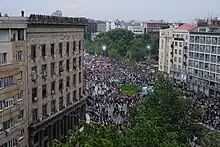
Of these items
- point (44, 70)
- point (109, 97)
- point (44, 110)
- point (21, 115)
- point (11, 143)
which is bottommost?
point (109, 97)

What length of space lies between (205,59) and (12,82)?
57.4m

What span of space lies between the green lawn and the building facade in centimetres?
2797

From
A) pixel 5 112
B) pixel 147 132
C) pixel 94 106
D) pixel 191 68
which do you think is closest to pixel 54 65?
pixel 5 112

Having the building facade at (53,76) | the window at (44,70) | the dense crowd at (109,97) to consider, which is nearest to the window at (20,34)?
the building facade at (53,76)

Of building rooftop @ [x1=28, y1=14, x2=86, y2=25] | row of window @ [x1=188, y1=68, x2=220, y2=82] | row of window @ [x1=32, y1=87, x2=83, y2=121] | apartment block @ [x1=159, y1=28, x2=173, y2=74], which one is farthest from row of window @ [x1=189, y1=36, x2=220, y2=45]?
row of window @ [x1=32, y1=87, x2=83, y2=121]

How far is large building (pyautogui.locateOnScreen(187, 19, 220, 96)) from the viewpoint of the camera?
260ft

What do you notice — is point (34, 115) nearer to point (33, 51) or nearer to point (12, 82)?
point (12, 82)

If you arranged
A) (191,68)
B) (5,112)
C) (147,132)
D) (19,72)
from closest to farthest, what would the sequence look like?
(147,132) < (5,112) < (19,72) < (191,68)

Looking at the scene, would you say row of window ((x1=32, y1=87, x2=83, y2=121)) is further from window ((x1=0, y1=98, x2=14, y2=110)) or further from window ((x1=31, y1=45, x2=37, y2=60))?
window ((x1=31, y1=45, x2=37, y2=60))

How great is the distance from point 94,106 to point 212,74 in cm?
2827

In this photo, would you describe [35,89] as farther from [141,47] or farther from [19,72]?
[141,47]

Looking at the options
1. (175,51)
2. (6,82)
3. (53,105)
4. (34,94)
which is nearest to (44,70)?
(34,94)

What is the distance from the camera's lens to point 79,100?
48.3 m

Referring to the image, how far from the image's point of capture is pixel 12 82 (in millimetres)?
32500
